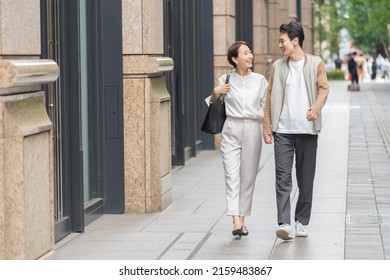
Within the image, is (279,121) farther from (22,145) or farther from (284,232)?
(22,145)

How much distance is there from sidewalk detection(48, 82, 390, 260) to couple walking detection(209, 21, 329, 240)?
354 millimetres

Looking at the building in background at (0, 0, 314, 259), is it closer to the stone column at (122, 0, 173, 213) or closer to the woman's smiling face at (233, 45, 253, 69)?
the stone column at (122, 0, 173, 213)

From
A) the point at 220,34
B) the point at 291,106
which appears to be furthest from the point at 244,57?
the point at 220,34

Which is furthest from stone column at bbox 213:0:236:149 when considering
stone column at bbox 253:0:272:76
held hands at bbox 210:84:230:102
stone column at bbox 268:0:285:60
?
stone column at bbox 268:0:285:60

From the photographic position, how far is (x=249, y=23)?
2639cm

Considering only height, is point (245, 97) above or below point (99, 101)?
above

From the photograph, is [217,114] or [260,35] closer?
[217,114]

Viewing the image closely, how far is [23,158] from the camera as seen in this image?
7.51 m

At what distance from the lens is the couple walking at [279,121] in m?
9.90

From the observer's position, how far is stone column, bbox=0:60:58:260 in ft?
24.3

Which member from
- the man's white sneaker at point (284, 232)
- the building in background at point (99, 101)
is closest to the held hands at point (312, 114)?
the man's white sneaker at point (284, 232)

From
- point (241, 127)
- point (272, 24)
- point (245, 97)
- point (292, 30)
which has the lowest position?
point (241, 127)

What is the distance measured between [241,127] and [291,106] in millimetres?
497
